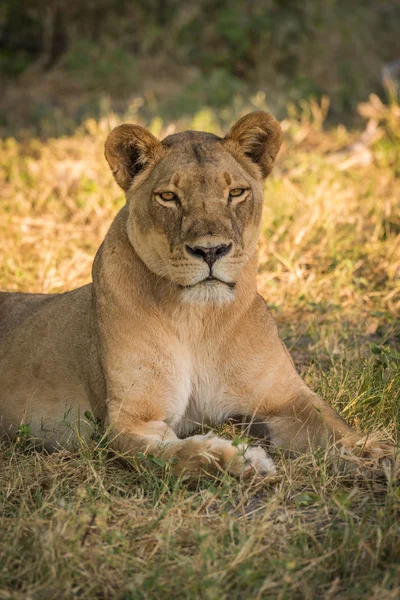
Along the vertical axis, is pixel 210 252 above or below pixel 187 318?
above

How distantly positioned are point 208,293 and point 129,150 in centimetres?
68

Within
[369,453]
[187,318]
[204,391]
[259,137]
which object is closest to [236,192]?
[259,137]

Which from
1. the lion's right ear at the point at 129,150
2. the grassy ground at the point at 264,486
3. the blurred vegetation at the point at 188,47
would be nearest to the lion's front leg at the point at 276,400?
the grassy ground at the point at 264,486

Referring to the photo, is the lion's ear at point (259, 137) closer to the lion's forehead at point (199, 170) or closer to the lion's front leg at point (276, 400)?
the lion's forehead at point (199, 170)

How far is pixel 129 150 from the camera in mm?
3289

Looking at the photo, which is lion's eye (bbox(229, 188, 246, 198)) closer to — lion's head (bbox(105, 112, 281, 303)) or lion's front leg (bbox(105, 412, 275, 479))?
lion's head (bbox(105, 112, 281, 303))

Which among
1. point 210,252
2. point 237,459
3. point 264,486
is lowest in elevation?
point 264,486

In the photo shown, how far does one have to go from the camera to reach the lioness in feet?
9.76

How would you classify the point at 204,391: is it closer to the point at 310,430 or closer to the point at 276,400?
the point at 276,400

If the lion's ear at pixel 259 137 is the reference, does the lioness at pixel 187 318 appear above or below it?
below

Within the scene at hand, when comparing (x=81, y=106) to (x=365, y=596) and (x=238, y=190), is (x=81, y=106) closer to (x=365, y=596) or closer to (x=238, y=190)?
(x=238, y=190)

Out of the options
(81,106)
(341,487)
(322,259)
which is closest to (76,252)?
(322,259)

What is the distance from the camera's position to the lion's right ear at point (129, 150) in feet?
10.5

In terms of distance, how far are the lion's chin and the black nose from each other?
3.5 inches
